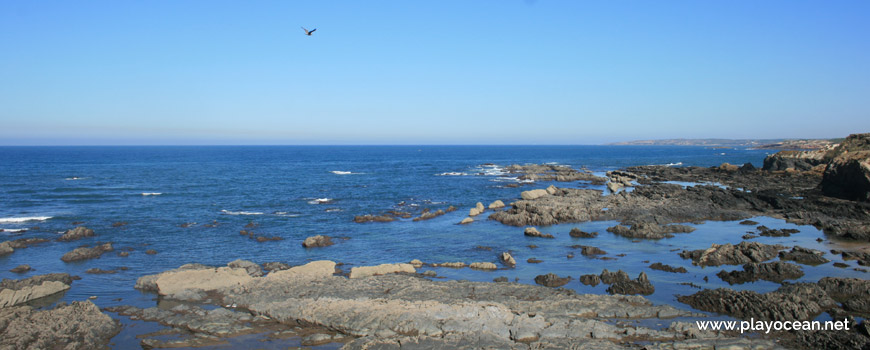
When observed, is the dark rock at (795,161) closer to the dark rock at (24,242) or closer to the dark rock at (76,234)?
the dark rock at (76,234)

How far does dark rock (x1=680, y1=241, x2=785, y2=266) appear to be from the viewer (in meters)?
24.2

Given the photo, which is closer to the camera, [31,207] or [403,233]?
[403,233]

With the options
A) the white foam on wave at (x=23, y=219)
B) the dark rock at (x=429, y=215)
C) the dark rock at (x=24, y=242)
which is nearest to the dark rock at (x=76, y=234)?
the dark rock at (x=24, y=242)

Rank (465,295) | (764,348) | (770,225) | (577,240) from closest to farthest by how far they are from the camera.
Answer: (764,348) < (465,295) < (577,240) < (770,225)

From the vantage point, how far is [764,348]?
13.5 metres

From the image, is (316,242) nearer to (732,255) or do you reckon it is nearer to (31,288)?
(31,288)

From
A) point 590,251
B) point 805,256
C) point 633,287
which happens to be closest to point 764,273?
point 805,256

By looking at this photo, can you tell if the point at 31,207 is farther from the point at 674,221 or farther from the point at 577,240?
the point at 674,221

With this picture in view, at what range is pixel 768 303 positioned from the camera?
1670cm

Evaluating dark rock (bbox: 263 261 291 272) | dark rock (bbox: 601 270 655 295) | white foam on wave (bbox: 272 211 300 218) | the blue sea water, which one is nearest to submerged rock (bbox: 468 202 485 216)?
the blue sea water

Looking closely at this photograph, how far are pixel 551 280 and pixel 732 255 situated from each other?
32.6 ft

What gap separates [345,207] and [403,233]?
1303cm

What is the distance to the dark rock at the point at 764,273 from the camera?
21.3 meters

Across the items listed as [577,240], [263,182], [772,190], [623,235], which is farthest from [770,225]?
[263,182]
